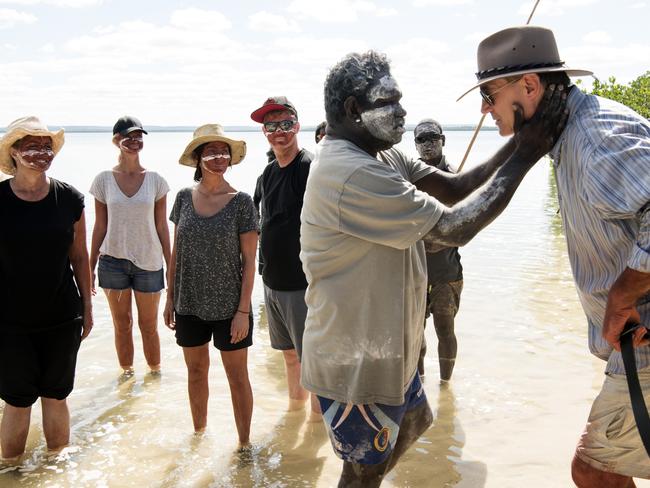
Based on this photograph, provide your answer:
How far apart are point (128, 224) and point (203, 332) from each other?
6.23ft

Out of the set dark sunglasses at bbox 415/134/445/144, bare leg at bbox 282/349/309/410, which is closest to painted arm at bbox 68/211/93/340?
bare leg at bbox 282/349/309/410

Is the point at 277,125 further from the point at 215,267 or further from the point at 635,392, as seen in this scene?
the point at 635,392

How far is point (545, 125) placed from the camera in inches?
101

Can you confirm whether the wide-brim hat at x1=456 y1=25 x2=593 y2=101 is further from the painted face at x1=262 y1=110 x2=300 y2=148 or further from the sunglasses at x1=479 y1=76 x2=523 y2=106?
the painted face at x1=262 y1=110 x2=300 y2=148

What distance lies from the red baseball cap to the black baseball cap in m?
1.56

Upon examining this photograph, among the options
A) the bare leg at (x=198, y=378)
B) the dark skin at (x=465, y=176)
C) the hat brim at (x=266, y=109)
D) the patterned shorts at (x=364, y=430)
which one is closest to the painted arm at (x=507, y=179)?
the dark skin at (x=465, y=176)

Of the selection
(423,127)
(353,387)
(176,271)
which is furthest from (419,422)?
(423,127)

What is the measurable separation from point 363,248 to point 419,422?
0.93 m

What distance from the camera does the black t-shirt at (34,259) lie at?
4141 millimetres

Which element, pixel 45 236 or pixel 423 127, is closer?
pixel 45 236

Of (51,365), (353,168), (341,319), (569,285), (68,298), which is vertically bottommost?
(569,285)

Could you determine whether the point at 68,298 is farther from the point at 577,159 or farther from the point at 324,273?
the point at 577,159

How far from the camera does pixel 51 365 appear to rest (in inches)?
170

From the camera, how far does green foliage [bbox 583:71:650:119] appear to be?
75.9 feet
